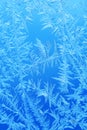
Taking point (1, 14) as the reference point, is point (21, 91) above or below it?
below

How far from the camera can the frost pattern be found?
2.52 feet

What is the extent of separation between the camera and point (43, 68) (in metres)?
0.80

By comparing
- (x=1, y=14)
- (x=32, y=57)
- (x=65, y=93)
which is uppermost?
(x=1, y=14)

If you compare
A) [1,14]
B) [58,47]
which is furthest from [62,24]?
[1,14]

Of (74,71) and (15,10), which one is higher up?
(15,10)

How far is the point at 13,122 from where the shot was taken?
2.59 ft

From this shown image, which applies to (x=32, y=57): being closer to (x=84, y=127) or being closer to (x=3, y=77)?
(x=3, y=77)

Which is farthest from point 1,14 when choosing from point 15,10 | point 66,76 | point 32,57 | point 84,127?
point 84,127

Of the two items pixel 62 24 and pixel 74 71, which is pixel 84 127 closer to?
pixel 74 71

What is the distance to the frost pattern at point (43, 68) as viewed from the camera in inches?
30.3

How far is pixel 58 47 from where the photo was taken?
2.56 ft

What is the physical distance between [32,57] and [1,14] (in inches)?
7.0

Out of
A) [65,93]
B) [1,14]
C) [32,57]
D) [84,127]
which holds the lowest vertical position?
[84,127]

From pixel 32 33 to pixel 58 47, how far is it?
4.0 inches
